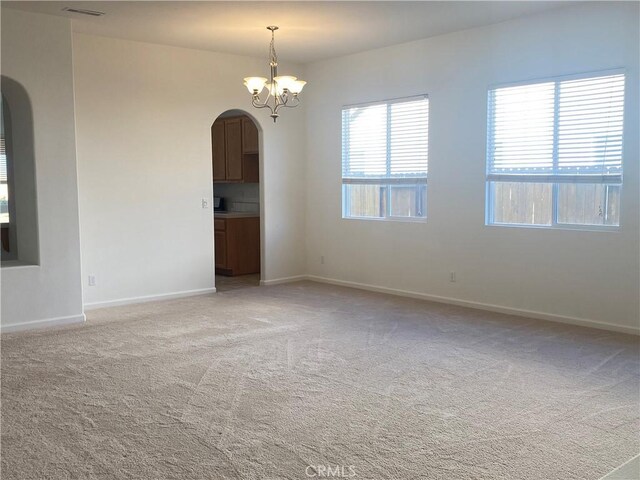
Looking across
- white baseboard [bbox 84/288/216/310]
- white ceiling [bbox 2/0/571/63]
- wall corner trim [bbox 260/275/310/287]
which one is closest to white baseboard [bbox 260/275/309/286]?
wall corner trim [bbox 260/275/310/287]

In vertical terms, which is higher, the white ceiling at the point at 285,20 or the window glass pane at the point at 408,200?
the white ceiling at the point at 285,20

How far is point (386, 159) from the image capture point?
740cm

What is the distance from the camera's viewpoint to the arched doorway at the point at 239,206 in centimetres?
872

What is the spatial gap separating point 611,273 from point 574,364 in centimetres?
132

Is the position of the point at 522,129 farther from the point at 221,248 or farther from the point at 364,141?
the point at 221,248

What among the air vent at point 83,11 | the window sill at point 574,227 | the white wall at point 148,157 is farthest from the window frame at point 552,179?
the air vent at point 83,11

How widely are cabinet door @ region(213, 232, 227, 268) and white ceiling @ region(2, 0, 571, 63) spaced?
8.91 feet

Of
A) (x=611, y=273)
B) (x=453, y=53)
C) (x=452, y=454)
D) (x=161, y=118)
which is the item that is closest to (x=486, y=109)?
(x=453, y=53)

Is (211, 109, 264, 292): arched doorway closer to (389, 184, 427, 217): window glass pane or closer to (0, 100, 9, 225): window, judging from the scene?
(389, 184, 427, 217): window glass pane

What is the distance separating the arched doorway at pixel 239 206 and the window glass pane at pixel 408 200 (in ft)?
6.58

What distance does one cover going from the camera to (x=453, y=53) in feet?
21.6

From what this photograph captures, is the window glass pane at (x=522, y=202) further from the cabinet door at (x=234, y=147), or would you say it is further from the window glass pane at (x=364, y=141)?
the cabinet door at (x=234, y=147)

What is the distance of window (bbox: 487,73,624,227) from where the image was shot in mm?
5445

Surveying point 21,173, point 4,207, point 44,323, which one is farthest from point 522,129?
point 4,207
